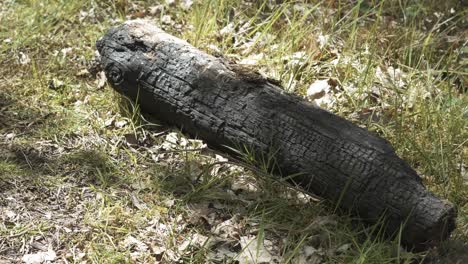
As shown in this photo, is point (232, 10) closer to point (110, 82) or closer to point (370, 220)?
point (110, 82)

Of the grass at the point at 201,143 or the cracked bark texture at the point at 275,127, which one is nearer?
the cracked bark texture at the point at 275,127

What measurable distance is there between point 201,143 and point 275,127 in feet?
2.11

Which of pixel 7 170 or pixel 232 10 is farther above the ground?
pixel 232 10

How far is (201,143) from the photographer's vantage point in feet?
13.3

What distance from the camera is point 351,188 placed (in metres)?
3.31

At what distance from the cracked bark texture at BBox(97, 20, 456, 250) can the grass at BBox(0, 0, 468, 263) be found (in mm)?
146

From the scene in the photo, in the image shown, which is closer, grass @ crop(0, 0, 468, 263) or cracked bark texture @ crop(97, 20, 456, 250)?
cracked bark texture @ crop(97, 20, 456, 250)

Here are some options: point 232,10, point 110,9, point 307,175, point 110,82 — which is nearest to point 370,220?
point 307,175

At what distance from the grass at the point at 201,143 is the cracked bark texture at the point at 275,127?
15cm

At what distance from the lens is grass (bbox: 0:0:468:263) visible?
3361 millimetres

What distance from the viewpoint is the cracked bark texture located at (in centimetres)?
319

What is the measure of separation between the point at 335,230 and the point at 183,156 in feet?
3.46

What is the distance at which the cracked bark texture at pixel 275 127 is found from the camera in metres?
3.19

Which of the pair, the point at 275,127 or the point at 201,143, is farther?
the point at 201,143
